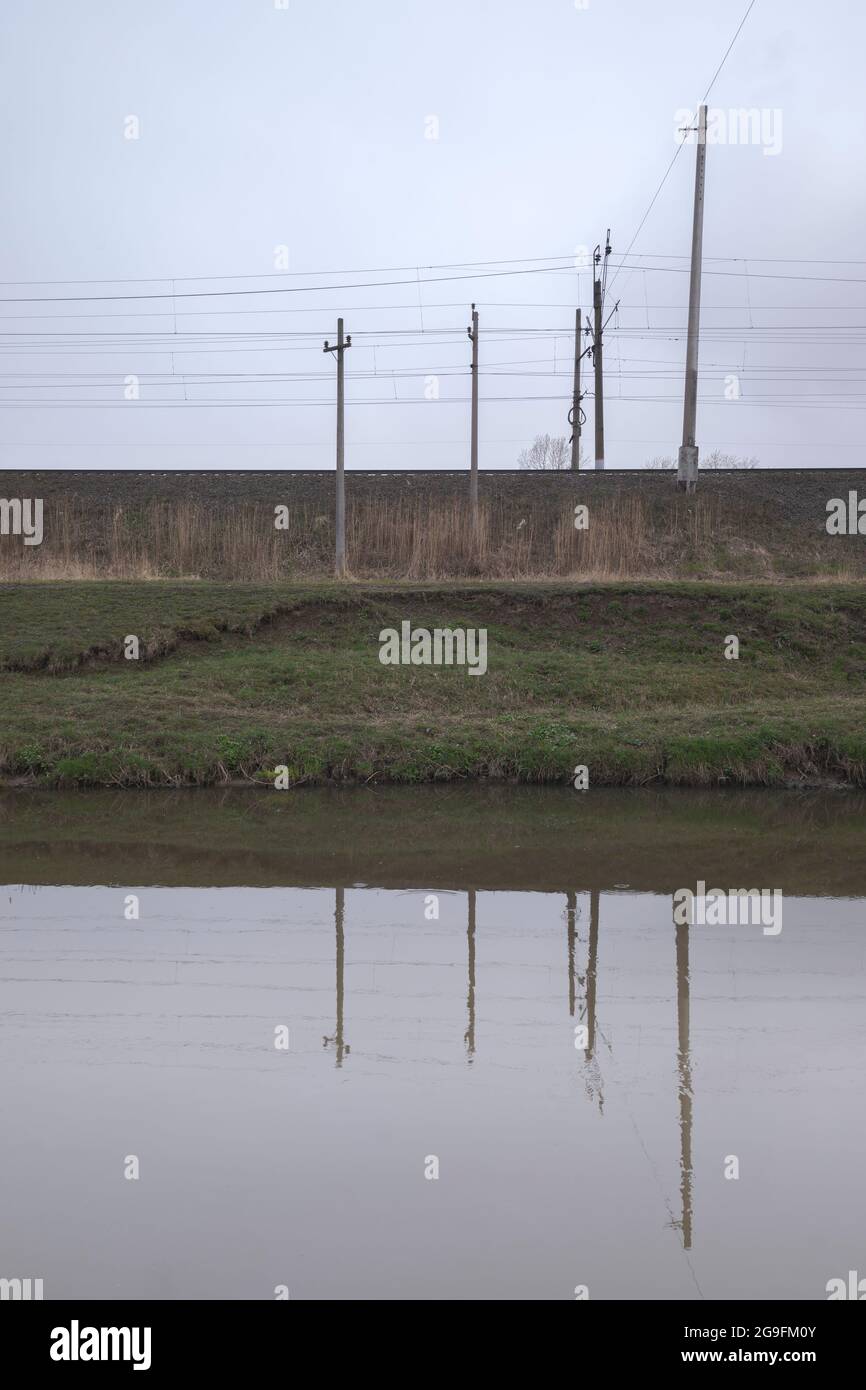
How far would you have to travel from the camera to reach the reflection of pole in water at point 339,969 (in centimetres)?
590

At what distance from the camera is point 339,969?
7.25m

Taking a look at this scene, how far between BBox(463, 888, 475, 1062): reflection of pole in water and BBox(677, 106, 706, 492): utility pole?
1970 cm

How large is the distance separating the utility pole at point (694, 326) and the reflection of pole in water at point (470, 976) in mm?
19695

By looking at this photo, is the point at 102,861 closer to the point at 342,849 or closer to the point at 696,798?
the point at 342,849


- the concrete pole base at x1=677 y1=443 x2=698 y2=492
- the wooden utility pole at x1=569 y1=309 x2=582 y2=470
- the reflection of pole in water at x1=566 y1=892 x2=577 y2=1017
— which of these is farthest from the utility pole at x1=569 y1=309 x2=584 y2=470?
the reflection of pole in water at x1=566 y1=892 x2=577 y2=1017

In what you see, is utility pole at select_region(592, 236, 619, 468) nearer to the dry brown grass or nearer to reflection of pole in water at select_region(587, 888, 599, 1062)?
the dry brown grass

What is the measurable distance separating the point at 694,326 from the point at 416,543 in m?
7.65

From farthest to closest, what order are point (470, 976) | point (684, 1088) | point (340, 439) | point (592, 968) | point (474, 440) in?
point (474, 440) → point (340, 439) → point (592, 968) → point (470, 976) → point (684, 1088)

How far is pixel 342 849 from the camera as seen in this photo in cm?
1077

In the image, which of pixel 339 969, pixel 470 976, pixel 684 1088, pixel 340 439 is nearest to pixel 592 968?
pixel 470 976

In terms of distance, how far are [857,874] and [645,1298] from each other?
6.59 m

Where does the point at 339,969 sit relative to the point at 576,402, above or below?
below

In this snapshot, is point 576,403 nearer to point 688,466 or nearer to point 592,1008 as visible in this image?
point 688,466

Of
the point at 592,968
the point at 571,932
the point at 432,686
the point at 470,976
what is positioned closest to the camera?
the point at 470,976
